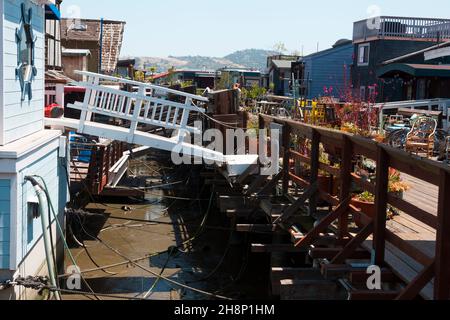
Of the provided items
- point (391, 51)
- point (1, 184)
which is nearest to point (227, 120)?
point (1, 184)

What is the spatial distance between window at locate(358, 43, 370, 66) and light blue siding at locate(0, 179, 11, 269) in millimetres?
28588

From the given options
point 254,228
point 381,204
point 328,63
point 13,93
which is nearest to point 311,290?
point 381,204

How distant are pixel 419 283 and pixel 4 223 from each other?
4.72 meters

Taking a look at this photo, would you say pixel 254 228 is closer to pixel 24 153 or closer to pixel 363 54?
pixel 24 153

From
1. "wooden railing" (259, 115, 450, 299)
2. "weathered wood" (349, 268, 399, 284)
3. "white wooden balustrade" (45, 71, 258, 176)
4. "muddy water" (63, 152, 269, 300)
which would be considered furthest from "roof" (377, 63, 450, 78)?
"weathered wood" (349, 268, 399, 284)

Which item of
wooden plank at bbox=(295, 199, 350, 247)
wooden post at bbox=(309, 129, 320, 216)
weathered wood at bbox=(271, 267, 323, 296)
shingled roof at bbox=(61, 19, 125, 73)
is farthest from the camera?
shingled roof at bbox=(61, 19, 125, 73)

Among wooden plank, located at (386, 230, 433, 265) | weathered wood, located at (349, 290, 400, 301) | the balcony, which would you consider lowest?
weathered wood, located at (349, 290, 400, 301)

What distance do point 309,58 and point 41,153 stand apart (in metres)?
35.4

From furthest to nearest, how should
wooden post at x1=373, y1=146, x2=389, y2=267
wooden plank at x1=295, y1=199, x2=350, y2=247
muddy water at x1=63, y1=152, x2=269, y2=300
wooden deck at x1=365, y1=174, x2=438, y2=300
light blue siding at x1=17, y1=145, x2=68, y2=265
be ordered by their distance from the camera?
muddy water at x1=63, y1=152, x2=269, y2=300 → light blue siding at x1=17, y1=145, x2=68, y2=265 → wooden plank at x1=295, y1=199, x2=350, y2=247 → wooden post at x1=373, y1=146, x2=389, y2=267 → wooden deck at x1=365, y1=174, x2=438, y2=300

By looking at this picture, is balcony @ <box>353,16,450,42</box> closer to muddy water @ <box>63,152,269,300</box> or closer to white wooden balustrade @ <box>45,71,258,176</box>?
muddy water @ <box>63,152,269,300</box>

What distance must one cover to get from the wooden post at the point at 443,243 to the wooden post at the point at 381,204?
1203 millimetres

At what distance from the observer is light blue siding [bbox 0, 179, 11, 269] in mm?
7016

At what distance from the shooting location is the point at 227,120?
13.7 m
